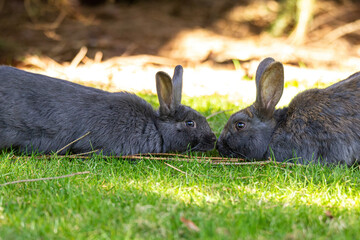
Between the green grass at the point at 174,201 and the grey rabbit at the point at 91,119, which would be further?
the grey rabbit at the point at 91,119

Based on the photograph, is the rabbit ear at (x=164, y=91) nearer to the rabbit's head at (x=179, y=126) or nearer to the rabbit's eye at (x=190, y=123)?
the rabbit's head at (x=179, y=126)

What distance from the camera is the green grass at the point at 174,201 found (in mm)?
2727

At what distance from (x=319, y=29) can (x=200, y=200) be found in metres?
10.7

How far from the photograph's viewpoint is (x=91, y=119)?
181 inches

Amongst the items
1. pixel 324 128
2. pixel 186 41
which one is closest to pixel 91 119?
pixel 324 128

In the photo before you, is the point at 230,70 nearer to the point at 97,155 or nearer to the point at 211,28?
the point at 211,28

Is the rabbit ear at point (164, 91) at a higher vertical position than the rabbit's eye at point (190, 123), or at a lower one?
higher

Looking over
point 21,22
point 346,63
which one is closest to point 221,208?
point 346,63

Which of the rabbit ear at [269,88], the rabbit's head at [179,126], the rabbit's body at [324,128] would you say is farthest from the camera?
the rabbit's head at [179,126]

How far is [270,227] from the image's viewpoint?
2.85m

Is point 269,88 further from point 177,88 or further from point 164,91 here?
point 164,91

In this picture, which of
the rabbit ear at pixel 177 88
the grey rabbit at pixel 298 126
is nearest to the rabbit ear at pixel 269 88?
the grey rabbit at pixel 298 126

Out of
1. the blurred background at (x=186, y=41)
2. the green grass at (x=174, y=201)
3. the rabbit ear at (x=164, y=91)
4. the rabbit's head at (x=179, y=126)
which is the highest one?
the blurred background at (x=186, y=41)

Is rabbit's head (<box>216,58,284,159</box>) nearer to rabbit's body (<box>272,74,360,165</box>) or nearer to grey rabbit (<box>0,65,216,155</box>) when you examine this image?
rabbit's body (<box>272,74,360,165</box>)
